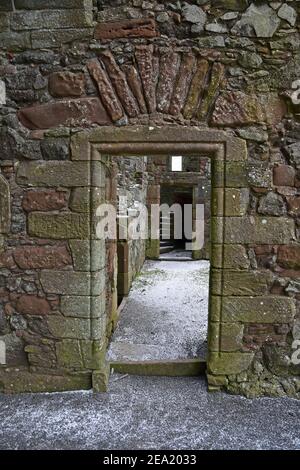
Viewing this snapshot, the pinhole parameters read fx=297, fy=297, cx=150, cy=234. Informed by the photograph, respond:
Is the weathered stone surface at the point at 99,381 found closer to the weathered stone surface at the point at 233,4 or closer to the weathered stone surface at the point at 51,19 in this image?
the weathered stone surface at the point at 51,19

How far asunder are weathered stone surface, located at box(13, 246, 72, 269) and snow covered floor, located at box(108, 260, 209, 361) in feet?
4.25

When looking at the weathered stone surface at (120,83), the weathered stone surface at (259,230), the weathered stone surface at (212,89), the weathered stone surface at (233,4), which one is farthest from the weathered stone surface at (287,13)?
the weathered stone surface at (259,230)

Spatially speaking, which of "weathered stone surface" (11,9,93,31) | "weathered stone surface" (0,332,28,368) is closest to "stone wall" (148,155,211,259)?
"weathered stone surface" (11,9,93,31)

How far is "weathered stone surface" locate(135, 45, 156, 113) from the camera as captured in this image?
7.86 ft

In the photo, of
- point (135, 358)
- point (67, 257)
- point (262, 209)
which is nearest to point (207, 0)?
point (262, 209)

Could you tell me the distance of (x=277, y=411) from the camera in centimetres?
248

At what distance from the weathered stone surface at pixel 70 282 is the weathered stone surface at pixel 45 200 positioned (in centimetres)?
56

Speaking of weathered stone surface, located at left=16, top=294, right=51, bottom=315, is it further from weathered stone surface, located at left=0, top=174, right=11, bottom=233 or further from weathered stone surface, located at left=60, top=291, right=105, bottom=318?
weathered stone surface, located at left=0, top=174, right=11, bottom=233

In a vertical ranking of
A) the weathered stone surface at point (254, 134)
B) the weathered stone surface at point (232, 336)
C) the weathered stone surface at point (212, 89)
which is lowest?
the weathered stone surface at point (232, 336)

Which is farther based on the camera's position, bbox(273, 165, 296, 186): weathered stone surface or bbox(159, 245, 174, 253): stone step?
bbox(159, 245, 174, 253): stone step

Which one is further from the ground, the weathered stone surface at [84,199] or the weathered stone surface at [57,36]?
the weathered stone surface at [57,36]

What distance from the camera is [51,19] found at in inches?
95.4

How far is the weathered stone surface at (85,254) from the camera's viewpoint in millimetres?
2574

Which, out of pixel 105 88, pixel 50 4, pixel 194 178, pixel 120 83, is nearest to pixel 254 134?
pixel 120 83
